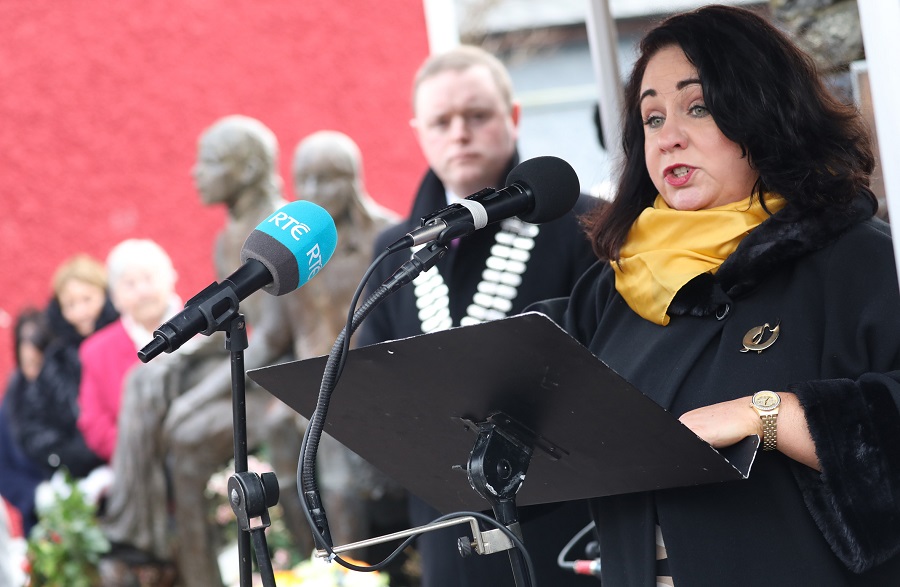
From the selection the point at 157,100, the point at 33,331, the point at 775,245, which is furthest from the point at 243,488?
the point at 157,100

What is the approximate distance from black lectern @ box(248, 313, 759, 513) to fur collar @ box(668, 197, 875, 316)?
1.21 feet

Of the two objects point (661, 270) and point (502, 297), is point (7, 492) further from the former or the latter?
point (661, 270)

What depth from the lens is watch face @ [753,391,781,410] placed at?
1893mm

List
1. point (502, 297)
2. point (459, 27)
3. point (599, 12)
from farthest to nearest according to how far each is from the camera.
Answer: point (459, 27) → point (599, 12) → point (502, 297)

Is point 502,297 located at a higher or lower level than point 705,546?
higher

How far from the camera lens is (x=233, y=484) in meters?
1.83

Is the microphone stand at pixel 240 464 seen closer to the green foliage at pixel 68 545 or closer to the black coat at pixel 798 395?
the black coat at pixel 798 395

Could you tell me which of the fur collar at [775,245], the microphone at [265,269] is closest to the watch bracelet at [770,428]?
the fur collar at [775,245]

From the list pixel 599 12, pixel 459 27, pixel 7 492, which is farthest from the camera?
pixel 459 27

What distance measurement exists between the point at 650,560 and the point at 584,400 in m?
0.52

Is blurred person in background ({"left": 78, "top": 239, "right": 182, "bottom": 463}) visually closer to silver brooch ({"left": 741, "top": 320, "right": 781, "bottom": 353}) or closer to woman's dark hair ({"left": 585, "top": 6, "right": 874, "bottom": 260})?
woman's dark hair ({"left": 585, "top": 6, "right": 874, "bottom": 260})

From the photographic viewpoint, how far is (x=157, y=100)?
9.43 meters

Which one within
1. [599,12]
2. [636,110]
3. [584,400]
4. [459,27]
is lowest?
[584,400]

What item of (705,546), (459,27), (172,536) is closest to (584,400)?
(705,546)
